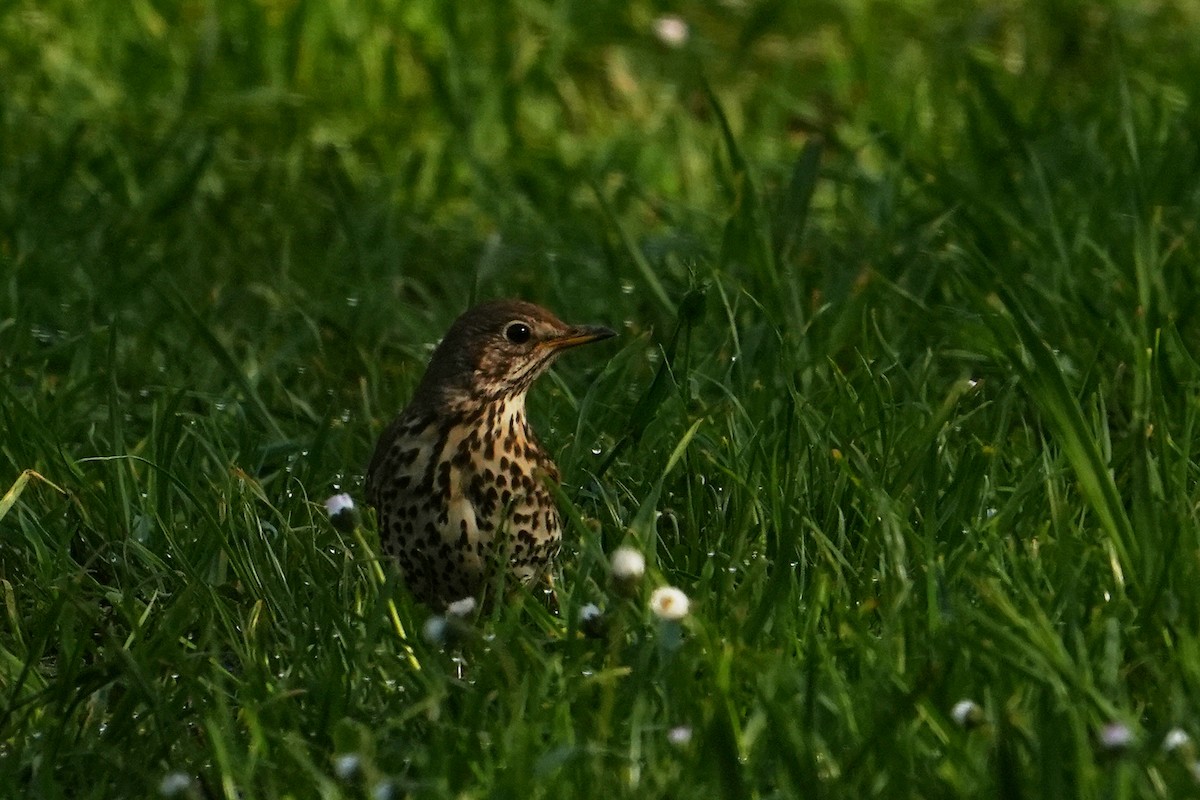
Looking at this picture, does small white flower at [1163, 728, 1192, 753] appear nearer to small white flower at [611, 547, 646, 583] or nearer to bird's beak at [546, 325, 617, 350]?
small white flower at [611, 547, 646, 583]

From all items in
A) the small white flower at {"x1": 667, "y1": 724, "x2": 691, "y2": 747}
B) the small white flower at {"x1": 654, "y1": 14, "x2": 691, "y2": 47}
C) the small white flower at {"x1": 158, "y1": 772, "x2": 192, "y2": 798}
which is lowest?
the small white flower at {"x1": 654, "y1": 14, "x2": 691, "y2": 47}

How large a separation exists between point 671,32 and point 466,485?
4.39 metres

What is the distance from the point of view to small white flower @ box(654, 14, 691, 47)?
8781mm

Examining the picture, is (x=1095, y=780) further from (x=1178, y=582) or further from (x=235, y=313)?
(x=235, y=313)

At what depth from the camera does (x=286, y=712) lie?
407 centimetres

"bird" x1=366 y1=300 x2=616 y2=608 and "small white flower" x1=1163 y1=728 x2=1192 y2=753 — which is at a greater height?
"small white flower" x1=1163 y1=728 x2=1192 y2=753

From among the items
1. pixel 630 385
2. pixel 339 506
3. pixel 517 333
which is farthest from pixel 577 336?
pixel 339 506

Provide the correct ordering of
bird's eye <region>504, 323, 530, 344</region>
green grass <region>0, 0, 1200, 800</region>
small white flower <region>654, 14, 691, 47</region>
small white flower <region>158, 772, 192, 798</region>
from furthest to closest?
small white flower <region>654, 14, 691, 47</region>, bird's eye <region>504, 323, 530, 344</region>, green grass <region>0, 0, 1200, 800</region>, small white flower <region>158, 772, 192, 798</region>

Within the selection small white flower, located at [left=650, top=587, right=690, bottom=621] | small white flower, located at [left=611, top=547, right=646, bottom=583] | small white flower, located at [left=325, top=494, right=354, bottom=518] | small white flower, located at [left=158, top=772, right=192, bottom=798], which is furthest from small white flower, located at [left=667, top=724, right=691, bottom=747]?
small white flower, located at [left=325, top=494, right=354, bottom=518]

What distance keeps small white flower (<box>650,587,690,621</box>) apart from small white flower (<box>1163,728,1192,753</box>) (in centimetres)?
87

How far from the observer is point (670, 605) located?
4.02 m

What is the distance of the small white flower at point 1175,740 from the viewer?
3.57m

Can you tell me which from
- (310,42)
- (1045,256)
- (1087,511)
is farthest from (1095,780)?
(310,42)

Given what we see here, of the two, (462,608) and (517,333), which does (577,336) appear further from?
(462,608)
